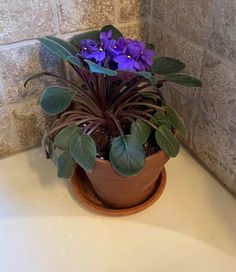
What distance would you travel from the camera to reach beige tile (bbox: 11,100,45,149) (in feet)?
2.44

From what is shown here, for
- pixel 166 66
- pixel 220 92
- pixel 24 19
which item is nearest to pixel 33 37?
pixel 24 19

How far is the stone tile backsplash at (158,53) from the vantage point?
2.02ft

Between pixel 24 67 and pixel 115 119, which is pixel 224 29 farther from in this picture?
pixel 24 67

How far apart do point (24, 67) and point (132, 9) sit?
0.91 feet

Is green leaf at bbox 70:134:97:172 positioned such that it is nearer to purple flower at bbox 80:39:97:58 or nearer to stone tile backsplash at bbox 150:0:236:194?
purple flower at bbox 80:39:97:58

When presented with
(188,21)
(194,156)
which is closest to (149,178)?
(194,156)

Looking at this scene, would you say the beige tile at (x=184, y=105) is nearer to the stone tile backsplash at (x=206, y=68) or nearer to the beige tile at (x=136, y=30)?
the stone tile backsplash at (x=206, y=68)

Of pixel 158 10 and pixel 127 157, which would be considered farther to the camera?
pixel 158 10

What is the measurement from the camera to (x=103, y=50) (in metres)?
0.56

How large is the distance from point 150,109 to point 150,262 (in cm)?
28

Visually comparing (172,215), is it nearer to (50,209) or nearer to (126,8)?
(50,209)

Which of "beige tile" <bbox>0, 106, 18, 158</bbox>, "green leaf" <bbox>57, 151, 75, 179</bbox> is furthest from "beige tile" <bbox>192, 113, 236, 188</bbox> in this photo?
"beige tile" <bbox>0, 106, 18, 158</bbox>

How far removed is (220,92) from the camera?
0.63m

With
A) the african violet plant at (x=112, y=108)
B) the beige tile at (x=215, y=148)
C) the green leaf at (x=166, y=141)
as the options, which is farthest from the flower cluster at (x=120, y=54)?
the beige tile at (x=215, y=148)
